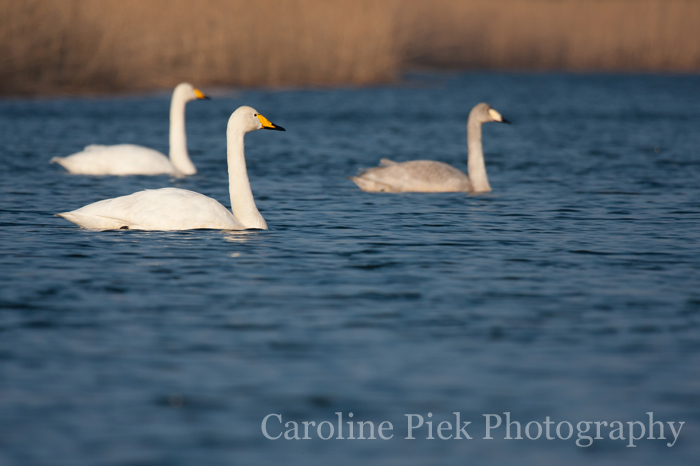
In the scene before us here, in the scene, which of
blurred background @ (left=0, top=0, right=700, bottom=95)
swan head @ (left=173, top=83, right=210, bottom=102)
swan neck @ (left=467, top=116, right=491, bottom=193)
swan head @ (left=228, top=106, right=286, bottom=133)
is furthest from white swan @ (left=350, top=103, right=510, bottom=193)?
blurred background @ (left=0, top=0, right=700, bottom=95)

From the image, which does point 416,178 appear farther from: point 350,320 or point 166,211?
point 350,320

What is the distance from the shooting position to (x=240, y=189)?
10.0 meters

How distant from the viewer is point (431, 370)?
5828 millimetres

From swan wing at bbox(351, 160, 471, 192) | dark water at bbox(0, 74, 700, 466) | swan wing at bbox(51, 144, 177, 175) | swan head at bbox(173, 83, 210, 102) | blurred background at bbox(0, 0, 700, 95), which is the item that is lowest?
dark water at bbox(0, 74, 700, 466)

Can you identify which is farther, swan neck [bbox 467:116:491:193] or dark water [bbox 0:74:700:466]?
swan neck [bbox 467:116:491:193]

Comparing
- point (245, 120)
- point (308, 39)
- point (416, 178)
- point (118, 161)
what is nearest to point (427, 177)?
point (416, 178)

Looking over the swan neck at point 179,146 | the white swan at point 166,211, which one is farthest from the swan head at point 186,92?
the white swan at point 166,211

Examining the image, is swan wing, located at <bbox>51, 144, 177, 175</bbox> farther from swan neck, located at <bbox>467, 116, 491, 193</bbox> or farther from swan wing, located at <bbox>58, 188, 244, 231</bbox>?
swan wing, located at <bbox>58, 188, 244, 231</bbox>

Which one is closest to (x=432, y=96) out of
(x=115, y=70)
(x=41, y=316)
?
(x=115, y=70)

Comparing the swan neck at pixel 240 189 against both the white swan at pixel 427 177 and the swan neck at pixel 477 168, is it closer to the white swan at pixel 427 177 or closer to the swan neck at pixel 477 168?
the white swan at pixel 427 177

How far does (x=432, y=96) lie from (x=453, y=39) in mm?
10715

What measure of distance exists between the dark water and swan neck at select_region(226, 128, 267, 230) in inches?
9.2

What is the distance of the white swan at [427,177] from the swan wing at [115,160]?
122 inches

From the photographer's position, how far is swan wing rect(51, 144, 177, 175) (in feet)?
48.7
